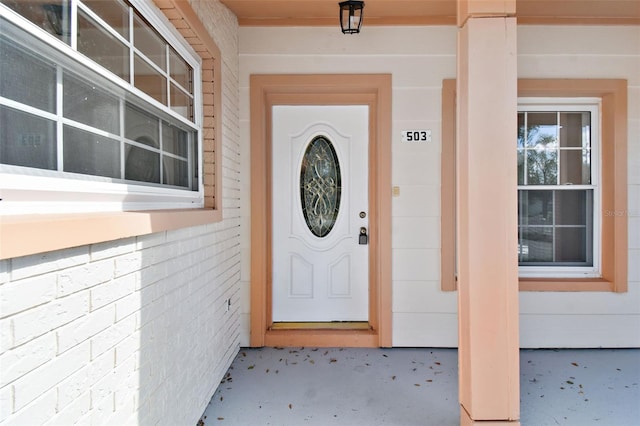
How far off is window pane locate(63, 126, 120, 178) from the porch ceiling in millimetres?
1918

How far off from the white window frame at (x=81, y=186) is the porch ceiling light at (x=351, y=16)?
1326 millimetres

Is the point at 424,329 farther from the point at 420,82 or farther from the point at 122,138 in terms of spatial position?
the point at 122,138

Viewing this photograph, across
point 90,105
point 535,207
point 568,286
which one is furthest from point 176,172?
point 568,286

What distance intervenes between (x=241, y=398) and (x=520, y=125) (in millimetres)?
3227

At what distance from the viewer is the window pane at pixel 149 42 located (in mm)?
1682

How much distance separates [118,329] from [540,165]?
11.4 ft

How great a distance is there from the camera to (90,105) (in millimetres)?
1335

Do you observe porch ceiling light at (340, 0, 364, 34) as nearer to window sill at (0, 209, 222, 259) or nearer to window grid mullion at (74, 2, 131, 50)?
window grid mullion at (74, 2, 131, 50)

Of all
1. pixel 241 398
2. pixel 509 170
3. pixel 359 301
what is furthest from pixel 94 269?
pixel 359 301

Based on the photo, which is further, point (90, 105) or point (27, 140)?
point (90, 105)

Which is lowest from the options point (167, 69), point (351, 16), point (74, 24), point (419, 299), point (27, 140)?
point (419, 299)

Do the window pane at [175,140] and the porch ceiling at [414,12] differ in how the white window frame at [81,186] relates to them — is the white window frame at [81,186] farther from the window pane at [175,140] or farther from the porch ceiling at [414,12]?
the porch ceiling at [414,12]

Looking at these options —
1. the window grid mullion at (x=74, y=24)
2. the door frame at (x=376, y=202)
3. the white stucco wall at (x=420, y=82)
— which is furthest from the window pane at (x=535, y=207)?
the window grid mullion at (x=74, y=24)

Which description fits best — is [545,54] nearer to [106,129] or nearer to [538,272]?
[538,272]
